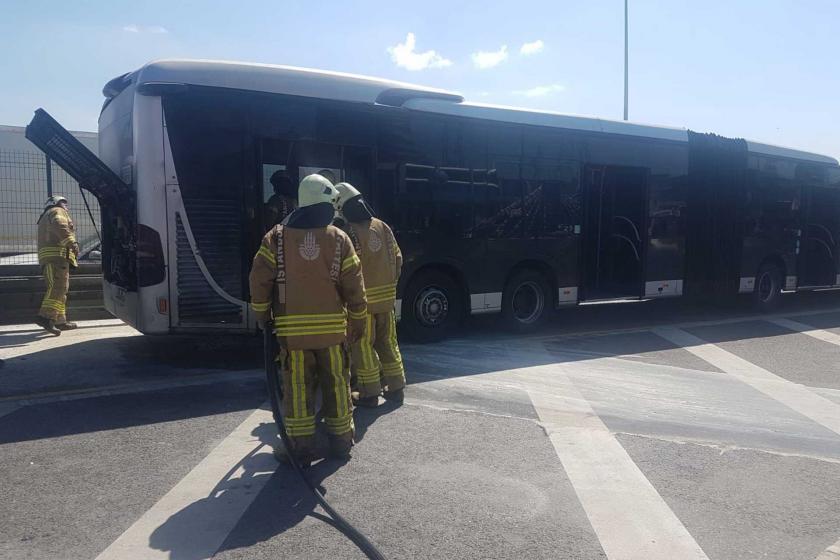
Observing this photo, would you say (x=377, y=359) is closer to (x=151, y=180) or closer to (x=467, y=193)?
(x=151, y=180)

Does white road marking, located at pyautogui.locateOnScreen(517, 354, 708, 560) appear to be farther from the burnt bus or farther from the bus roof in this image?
the bus roof

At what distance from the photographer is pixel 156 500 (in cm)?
393

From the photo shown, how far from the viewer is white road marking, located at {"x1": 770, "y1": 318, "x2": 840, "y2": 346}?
992 centimetres

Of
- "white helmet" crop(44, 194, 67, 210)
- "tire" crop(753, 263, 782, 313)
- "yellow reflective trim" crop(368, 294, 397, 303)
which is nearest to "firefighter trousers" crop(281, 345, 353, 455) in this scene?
"yellow reflective trim" crop(368, 294, 397, 303)

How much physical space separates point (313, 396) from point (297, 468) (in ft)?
1.71

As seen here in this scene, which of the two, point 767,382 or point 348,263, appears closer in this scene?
point 348,263

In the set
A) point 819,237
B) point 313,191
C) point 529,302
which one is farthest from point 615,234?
point 313,191

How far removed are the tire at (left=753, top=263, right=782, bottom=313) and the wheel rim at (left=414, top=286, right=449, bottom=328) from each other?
7151 mm

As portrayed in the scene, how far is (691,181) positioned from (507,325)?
14.9 feet

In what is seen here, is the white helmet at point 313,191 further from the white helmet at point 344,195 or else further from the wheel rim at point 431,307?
the wheel rim at point 431,307

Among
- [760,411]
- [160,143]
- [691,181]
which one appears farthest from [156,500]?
[691,181]

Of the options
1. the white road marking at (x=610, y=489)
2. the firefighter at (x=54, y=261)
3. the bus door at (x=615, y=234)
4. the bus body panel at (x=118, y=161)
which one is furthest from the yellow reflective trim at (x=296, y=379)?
the bus door at (x=615, y=234)

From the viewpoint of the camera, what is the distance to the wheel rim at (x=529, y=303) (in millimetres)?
9609

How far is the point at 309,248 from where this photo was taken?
4.35m
